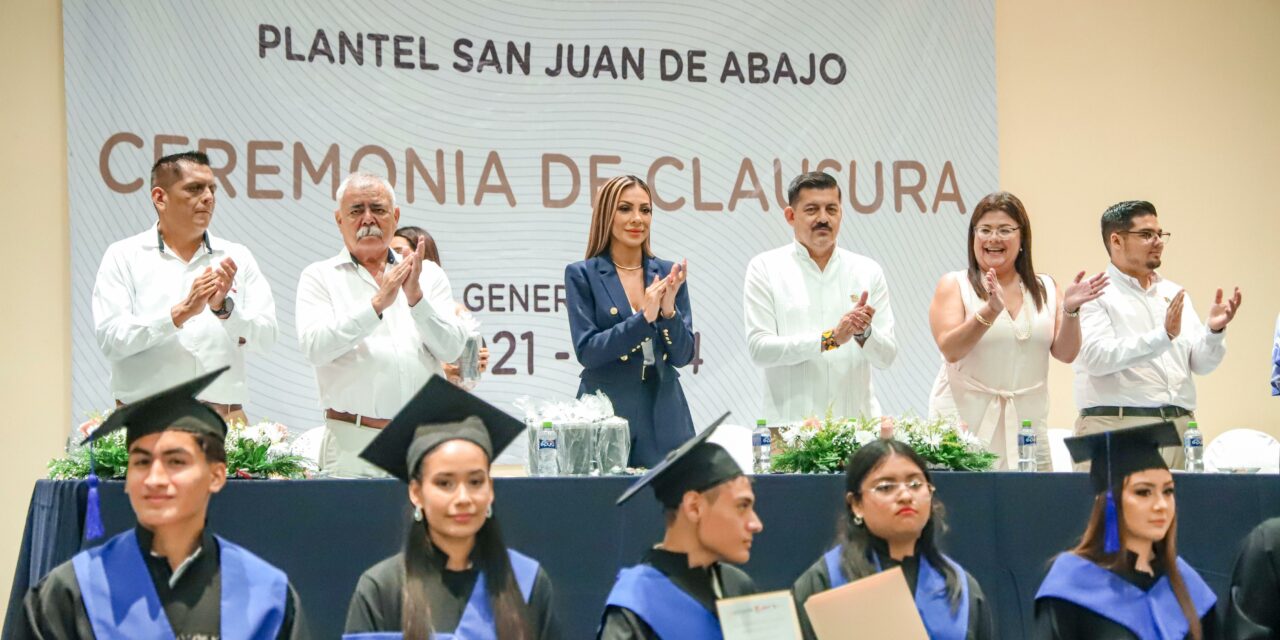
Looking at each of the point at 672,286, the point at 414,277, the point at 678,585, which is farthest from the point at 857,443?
the point at 414,277

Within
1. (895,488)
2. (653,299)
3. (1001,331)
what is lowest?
(895,488)

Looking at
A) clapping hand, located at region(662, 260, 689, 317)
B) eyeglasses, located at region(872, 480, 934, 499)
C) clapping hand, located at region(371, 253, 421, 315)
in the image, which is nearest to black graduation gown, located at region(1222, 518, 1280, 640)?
eyeglasses, located at region(872, 480, 934, 499)

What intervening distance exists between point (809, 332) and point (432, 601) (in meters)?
2.30

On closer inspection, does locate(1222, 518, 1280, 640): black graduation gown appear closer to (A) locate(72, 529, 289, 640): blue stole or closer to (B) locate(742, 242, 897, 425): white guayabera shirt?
(B) locate(742, 242, 897, 425): white guayabera shirt

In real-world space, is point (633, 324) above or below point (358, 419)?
above

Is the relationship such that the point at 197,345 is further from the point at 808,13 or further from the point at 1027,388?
the point at 808,13

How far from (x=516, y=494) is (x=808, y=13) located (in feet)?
13.1

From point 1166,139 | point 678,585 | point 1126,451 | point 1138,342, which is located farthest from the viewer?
point 1166,139

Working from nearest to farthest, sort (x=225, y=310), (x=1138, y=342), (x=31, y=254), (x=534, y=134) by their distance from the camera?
(x=225, y=310) < (x=1138, y=342) < (x=31, y=254) < (x=534, y=134)

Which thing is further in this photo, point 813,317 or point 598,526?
point 813,317

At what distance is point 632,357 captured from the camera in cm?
517

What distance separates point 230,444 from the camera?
15.0 ft

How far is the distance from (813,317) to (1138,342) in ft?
3.93

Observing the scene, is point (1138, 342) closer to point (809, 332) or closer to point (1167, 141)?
point (809, 332)
